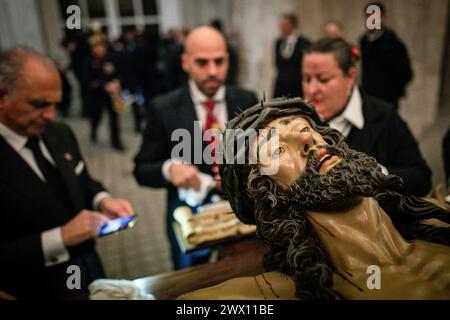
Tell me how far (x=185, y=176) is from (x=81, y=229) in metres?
0.60

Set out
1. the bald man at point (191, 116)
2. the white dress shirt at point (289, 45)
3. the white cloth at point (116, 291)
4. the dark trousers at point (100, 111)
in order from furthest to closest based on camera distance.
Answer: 1. the dark trousers at point (100, 111)
2. the white dress shirt at point (289, 45)
3. the bald man at point (191, 116)
4. the white cloth at point (116, 291)

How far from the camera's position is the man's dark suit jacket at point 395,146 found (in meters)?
1.69

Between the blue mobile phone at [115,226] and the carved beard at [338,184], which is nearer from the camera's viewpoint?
the carved beard at [338,184]

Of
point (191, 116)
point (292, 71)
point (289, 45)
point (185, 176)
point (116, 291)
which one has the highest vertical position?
point (289, 45)

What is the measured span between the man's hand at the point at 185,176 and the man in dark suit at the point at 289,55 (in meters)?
3.23

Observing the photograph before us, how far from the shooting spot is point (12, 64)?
163 cm

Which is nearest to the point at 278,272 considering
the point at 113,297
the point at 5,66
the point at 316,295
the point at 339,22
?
the point at 316,295

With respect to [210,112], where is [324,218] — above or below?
below

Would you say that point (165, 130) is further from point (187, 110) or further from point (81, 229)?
point (81, 229)

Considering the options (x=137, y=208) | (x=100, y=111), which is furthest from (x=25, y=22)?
(x=137, y=208)

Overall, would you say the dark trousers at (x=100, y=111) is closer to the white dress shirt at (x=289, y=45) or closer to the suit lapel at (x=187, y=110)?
the white dress shirt at (x=289, y=45)

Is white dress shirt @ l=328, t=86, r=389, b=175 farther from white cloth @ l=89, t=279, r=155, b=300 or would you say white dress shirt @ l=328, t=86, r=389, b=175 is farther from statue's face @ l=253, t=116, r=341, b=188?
white cloth @ l=89, t=279, r=155, b=300

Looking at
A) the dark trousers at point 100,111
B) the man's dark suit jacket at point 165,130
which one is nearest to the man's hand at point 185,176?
the man's dark suit jacket at point 165,130
